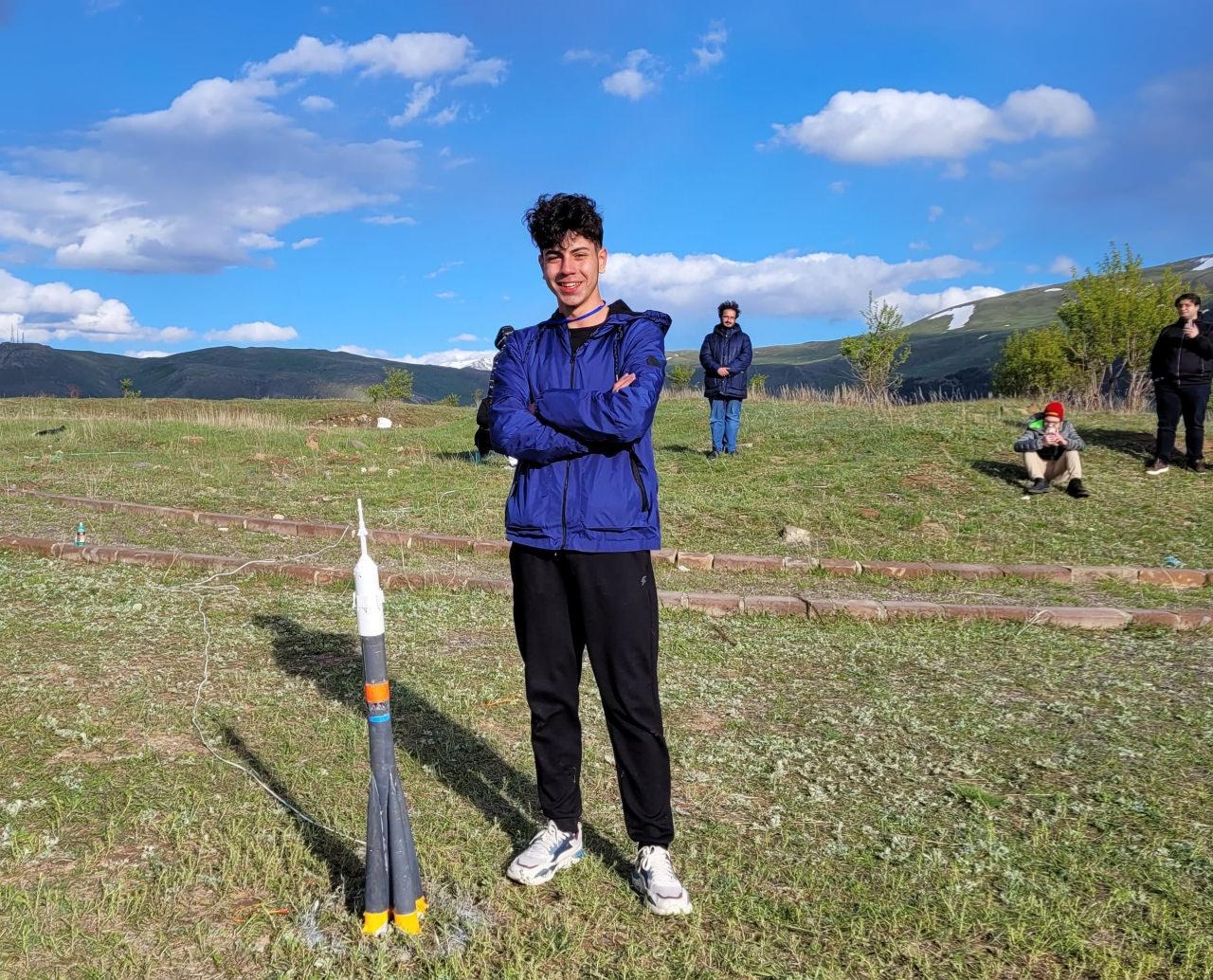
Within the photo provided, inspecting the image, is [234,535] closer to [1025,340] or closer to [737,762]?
[737,762]

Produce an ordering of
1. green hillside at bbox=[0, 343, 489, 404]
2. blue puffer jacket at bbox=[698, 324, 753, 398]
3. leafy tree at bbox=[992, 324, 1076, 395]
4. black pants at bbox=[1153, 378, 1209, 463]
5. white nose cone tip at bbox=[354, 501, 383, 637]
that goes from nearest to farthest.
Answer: white nose cone tip at bbox=[354, 501, 383, 637], black pants at bbox=[1153, 378, 1209, 463], blue puffer jacket at bbox=[698, 324, 753, 398], leafy tree at bbox=[992, 324, 1076, 395], green hillside at bbox=[0, 343, 489, 404]

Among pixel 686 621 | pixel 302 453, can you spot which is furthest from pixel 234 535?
pixel 302 453

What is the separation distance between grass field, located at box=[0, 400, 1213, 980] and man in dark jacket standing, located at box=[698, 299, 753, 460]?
513 cm

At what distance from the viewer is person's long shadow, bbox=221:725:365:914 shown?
123 inches

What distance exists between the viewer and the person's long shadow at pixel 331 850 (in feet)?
10.2

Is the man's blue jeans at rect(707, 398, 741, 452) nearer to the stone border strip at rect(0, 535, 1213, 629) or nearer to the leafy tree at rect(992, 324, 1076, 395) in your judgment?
the stone border strip at rect(0, 535, 1213, 629)

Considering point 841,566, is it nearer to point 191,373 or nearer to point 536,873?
point 536,873

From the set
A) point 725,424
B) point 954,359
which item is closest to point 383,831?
point 725,424

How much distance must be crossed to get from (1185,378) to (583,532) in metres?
11.4

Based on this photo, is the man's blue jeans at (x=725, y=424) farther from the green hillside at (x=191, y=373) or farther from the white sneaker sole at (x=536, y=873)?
the green hillside at (x=191, y=373)

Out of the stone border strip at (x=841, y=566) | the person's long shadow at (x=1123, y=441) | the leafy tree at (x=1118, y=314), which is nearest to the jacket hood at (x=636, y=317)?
the stone border strip at (x=841, y=566)

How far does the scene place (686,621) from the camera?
6.79m

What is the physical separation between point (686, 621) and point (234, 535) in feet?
17.5

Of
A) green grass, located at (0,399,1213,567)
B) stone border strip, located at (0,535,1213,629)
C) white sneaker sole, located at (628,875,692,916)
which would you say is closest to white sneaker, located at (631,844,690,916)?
white sneaker sole, located at (628,875,692,916)
